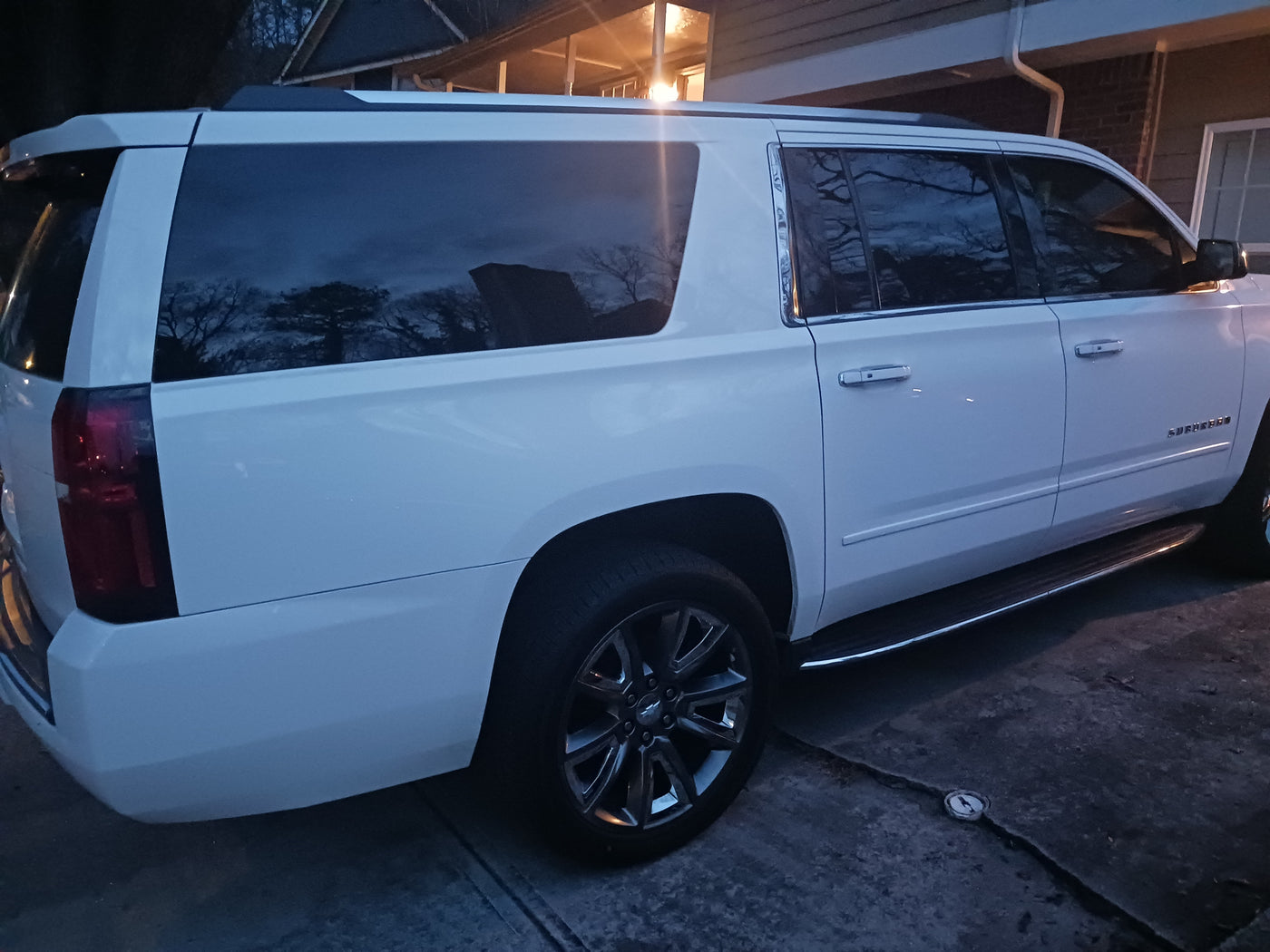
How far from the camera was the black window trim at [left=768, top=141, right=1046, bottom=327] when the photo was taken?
2.92 metres

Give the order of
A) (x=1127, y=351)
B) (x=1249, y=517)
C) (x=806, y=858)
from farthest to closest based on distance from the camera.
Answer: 1. (x=1249, y=517)
2. (x=1127, y=351)
3. (x=806, y=858)

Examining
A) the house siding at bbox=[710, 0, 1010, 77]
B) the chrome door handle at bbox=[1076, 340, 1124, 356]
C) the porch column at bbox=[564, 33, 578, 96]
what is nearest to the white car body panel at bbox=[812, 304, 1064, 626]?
the chrome door handle at bbox=[1076, 340, 1124, 356]

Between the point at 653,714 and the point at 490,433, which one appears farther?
the point at 653,714

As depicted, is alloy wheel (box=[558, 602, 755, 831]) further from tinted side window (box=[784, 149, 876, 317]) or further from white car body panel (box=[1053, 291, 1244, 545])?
white car body panel (box=[1053, 291, 1244, 545])

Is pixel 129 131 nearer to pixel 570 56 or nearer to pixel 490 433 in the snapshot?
pixel 490 433

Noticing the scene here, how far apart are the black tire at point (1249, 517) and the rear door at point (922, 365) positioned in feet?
5.37

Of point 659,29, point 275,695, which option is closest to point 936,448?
point 275,695

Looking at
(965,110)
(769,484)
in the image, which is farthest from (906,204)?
(965,110)

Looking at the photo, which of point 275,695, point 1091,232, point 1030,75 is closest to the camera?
point 275,695

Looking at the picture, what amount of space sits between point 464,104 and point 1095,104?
6616 millimetres

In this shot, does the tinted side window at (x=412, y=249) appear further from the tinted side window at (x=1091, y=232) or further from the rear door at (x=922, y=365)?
the tinted side window at (x=1091, y=232)

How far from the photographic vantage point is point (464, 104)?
2.48 metres

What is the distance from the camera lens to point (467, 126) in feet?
8.00

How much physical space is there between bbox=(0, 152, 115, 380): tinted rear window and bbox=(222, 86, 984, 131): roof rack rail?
363 millimetres
